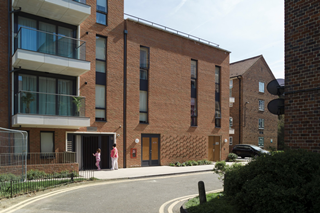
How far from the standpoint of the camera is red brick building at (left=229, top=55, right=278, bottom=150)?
3601 cm

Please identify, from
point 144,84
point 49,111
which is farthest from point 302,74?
point 144,84

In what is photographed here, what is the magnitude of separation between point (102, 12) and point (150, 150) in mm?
10642

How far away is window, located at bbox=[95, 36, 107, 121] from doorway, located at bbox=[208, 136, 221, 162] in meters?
11.3

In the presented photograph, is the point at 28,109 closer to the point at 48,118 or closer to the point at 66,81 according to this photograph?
the point at 48,118

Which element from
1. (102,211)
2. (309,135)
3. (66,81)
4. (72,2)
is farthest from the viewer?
(66,81)

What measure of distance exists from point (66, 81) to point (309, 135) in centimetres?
1522

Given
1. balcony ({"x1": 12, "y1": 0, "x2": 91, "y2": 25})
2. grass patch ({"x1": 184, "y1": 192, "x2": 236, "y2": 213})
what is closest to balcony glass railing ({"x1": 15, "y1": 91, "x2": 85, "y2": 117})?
balcony ({"x1": 12, "y1": 0, "x2": 91, "y2": 25})

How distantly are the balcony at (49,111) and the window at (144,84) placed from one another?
5413mm

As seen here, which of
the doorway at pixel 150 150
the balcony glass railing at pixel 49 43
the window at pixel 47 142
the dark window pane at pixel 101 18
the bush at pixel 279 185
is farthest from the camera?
the doorway at pixel 150 150

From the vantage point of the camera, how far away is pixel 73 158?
17.5 metres

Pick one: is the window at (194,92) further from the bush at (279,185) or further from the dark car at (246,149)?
the bush at (279,185)

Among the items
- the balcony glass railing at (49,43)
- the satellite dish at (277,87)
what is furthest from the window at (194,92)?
the satellite dish at (277,87)

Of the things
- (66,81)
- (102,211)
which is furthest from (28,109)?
(102,211)

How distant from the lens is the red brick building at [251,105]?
36.0 m
